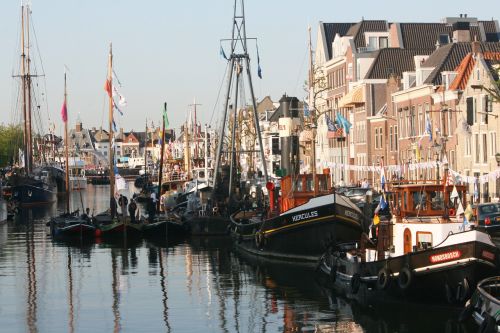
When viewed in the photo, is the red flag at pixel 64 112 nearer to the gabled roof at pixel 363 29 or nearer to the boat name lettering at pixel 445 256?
the gabled roof at pixel 363 29

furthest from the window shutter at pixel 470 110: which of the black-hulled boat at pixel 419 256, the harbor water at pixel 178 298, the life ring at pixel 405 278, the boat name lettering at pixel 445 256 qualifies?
the boat name lettering at pixel 445 256

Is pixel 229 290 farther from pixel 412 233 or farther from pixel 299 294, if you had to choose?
pixel 412 233

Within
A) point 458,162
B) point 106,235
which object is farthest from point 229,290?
point 458,162

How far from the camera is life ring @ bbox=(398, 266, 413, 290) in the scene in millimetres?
36594

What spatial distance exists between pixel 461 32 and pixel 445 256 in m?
70.6

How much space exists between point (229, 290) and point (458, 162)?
1738 inches

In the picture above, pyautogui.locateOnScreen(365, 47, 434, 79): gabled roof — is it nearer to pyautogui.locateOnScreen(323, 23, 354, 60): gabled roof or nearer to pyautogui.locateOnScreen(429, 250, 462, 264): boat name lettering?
pyautogui.locateOnScreen(323, 23, 354, 60): gabled roof

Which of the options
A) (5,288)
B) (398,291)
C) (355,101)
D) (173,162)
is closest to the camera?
(398,291)

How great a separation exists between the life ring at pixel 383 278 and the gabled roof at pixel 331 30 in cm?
8815

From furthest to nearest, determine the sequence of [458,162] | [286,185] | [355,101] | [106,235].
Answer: [355,101] < [458,162] < [106,235] < [286,185]

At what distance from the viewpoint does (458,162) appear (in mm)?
86000

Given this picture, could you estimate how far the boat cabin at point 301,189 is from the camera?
55.0 m

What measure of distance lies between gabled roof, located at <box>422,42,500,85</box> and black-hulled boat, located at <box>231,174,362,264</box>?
35.8 metres

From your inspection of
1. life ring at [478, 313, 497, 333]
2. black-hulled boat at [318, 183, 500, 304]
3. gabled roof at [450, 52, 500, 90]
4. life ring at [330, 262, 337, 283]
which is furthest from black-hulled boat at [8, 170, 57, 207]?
life ring at [478, 313, 497, 333]
